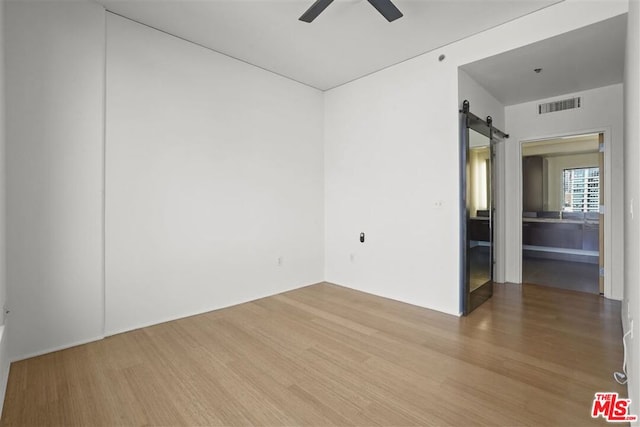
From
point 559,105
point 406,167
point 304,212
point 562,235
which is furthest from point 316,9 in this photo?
point 562,235

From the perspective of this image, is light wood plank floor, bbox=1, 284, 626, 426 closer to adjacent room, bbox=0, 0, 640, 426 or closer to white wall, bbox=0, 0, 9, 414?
adjacent room, bbox=0, 0, 640, 426

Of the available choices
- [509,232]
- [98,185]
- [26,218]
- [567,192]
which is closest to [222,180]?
[98,185]

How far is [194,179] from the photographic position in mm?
3426

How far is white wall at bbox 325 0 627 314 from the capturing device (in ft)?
10.7

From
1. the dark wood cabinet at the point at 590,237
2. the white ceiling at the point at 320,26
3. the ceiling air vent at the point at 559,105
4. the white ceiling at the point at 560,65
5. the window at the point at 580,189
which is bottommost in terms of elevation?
the dark wood cabinet at the point at 590,237

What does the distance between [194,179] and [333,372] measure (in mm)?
2524

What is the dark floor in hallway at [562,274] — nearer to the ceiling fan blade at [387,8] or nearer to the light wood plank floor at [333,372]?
the light wood plank floor at [333,372]

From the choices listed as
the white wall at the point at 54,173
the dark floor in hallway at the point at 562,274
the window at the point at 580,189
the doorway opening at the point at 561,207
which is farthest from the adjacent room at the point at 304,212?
the window at the point at 580,189

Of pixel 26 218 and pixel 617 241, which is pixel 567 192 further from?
pixel 26 218

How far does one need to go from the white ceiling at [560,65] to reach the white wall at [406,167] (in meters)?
0.18

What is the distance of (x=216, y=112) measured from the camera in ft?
11.8

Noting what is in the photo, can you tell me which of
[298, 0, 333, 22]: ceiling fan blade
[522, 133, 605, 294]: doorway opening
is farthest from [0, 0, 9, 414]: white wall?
[522, 133, 605, 294]: doorway opening

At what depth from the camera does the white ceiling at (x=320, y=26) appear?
9.13ft

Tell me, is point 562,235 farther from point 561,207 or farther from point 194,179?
point 194,179
